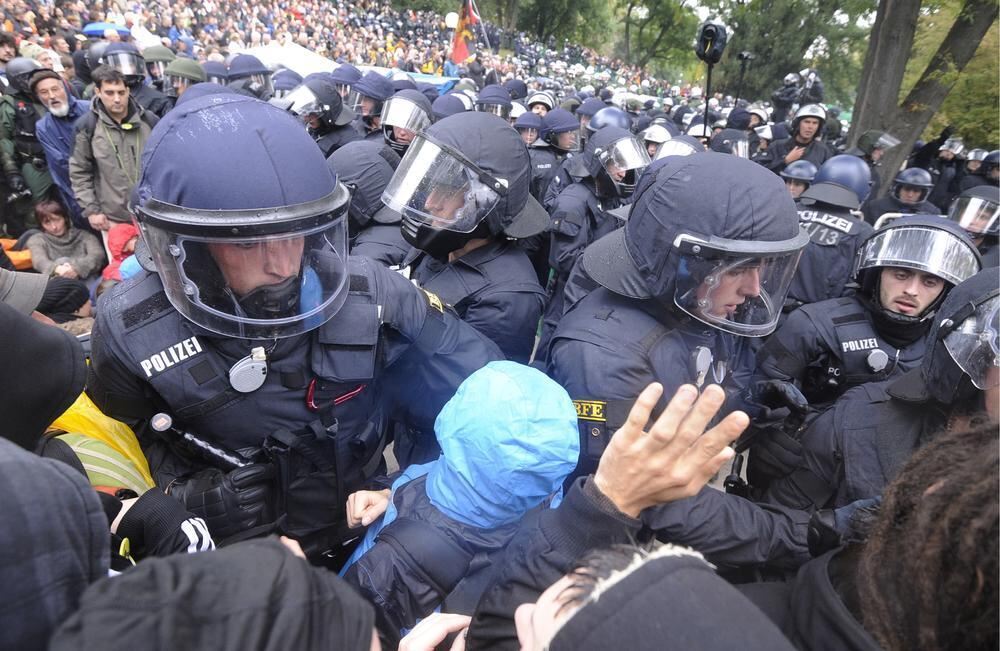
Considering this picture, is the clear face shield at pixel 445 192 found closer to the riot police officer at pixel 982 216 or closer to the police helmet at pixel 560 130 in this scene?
the riot police officer at pixel 982 216

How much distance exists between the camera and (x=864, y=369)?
278 centimetres

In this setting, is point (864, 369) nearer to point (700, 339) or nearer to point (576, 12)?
point (700, 339)

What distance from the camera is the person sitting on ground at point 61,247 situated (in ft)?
15.0

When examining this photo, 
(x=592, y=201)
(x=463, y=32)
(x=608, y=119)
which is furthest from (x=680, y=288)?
(x=463, y=32)

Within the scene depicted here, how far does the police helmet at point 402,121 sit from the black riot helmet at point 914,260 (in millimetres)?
3922

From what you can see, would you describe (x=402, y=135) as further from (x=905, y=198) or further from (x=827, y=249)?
(x=905, y=198)

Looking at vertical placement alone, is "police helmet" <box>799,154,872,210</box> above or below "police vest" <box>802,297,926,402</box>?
above

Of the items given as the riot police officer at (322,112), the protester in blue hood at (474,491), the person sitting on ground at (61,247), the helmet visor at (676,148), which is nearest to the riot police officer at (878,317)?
the protester in blue hood at (474,491)

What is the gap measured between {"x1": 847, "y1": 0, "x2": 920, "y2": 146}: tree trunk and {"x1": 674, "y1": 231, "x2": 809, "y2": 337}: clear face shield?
8.15 metres

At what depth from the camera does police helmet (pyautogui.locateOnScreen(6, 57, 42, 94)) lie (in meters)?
5.72

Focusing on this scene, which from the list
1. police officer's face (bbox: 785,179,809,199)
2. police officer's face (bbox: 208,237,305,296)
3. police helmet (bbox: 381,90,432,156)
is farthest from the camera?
police officer's face (bbox: 785,179,809,199)

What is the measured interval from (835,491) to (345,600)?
1.87 meters

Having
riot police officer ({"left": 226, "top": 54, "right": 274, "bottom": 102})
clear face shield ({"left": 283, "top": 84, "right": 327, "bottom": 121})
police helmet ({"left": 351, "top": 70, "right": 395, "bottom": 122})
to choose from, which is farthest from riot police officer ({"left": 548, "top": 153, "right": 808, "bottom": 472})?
riot police officer ({"left": 226, "top": 54, "right": 274, "bottom": 102})

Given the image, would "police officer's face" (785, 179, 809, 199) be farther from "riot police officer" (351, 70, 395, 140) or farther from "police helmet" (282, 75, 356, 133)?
"police helmet" (282, 75, 356, 133)
